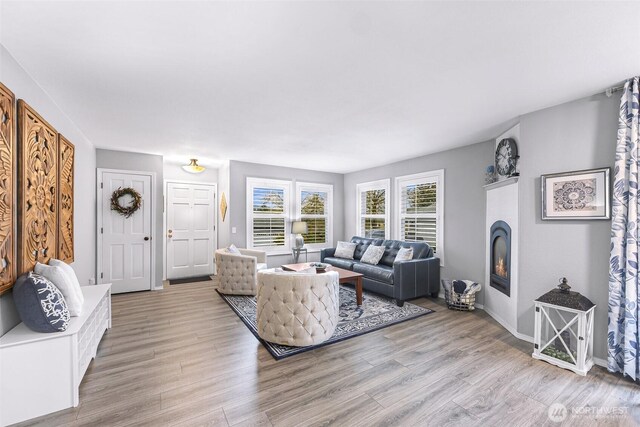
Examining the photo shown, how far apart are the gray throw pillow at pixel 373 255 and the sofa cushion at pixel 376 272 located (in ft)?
0.65

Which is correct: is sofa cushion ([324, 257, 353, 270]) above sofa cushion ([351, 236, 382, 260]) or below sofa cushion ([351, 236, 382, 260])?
below

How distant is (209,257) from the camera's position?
6.45 meters

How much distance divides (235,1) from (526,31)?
178cm

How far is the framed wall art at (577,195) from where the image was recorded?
256cm

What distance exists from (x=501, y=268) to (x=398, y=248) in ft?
5.84

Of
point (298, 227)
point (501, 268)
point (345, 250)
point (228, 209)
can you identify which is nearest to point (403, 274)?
point (501, 268)

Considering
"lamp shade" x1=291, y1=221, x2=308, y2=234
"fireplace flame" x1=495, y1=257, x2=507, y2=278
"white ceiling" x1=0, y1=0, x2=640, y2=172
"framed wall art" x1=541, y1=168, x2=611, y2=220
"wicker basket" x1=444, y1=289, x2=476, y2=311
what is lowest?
"wicker basket" x1=444, y1=289, x2=476, y2=311

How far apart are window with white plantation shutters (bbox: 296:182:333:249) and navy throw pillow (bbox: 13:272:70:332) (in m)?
4.77

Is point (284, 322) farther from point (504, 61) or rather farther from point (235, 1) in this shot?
point (504, 61)

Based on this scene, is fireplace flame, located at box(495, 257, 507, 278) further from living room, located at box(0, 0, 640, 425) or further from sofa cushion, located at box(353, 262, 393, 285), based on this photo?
sofa cushion, located at box(353, 262, 393, 285)

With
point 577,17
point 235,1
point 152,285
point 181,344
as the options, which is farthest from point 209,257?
point 577,17

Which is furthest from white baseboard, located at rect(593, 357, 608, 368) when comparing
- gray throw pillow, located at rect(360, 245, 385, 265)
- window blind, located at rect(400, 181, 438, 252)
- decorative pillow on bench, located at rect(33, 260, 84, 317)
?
decorative pillow on bench, located at rect(33, 260, 84, 317)

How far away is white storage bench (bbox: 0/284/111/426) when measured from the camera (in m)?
1.77

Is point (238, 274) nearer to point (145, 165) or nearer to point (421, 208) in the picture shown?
point (145, 165)
